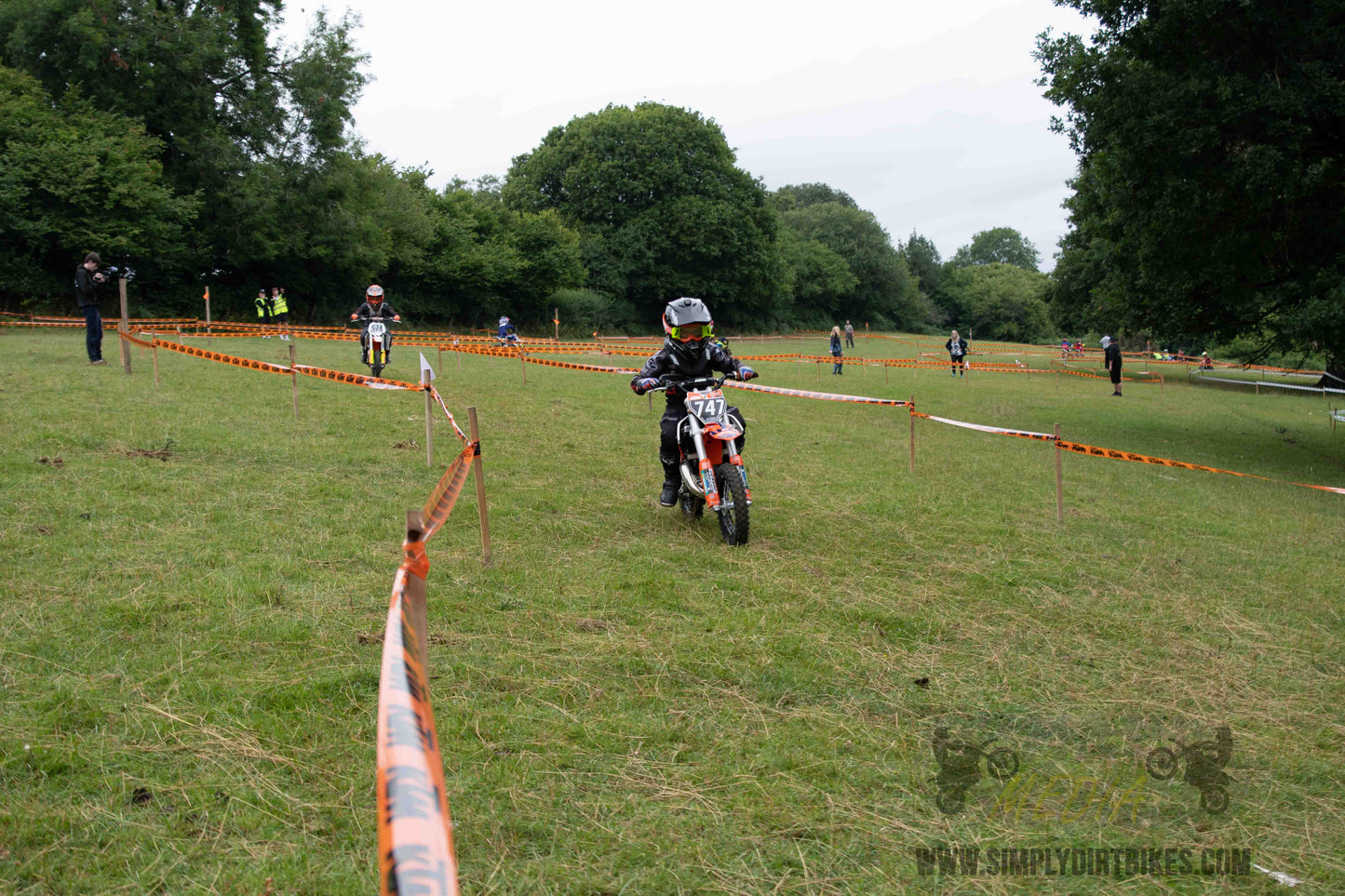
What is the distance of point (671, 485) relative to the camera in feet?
28.5

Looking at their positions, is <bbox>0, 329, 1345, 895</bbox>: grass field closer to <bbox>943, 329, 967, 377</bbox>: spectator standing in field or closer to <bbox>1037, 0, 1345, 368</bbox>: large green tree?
<bbox>1037, 0, 1345, 368</bbox>: large green tree

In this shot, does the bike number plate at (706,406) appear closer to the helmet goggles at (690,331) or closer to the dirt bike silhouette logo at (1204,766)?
the helmet goggles at (690,331)

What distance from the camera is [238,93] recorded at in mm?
40469

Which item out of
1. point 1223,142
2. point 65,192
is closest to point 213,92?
point 65,192

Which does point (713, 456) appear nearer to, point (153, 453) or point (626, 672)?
point (626, 672)

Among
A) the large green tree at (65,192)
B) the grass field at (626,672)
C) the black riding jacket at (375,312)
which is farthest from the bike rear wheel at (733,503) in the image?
the large green tree at (65,192)

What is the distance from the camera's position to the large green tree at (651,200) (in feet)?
206

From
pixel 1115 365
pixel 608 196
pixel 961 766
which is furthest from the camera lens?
pixel 608 196

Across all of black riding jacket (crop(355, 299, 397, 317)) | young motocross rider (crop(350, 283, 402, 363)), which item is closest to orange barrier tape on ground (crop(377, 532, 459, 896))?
young motocross rider (crop(350, 283, 402, 363))

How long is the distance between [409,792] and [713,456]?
6.49m

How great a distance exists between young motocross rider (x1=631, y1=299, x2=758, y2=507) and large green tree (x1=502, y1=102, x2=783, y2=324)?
2108 inches

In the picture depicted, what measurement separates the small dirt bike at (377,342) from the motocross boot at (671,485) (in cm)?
1056

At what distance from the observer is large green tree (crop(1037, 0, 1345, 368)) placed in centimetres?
1407

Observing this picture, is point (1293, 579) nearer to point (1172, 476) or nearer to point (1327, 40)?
point (1172, 476)
